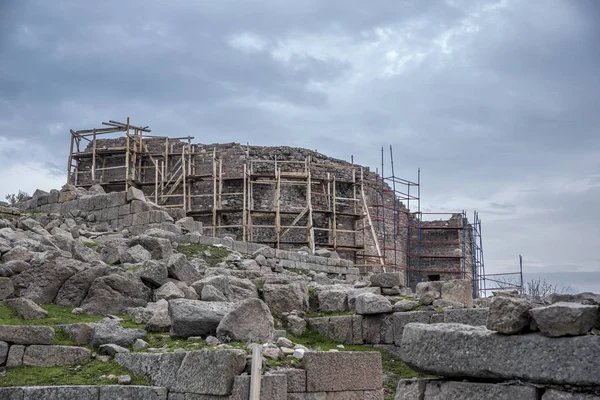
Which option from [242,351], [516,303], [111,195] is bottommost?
[242,351]

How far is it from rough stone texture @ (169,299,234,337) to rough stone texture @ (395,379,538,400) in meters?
3.76

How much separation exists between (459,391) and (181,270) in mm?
7544

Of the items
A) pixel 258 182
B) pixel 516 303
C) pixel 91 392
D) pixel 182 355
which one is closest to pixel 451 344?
pixel 516 303

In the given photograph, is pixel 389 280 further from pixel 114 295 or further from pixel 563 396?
pixel 563 396

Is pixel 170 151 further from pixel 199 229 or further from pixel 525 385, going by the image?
pixel 525 385

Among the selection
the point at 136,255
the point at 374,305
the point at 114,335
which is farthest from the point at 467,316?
the point at 136,255

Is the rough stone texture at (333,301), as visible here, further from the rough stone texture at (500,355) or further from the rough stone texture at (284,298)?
the rough stone texture at (500,355)

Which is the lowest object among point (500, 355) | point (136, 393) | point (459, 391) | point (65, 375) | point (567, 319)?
point (136, 393)

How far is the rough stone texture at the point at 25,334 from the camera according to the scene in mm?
8719

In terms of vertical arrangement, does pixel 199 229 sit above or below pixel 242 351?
above

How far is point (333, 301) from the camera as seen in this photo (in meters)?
12.2

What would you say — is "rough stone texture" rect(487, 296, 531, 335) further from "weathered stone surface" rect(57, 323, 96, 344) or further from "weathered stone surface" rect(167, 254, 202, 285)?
"weathered stone surface" rect(167, 254, 202, 285)

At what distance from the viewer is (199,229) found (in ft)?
57.9

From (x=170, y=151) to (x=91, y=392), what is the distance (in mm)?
22253
